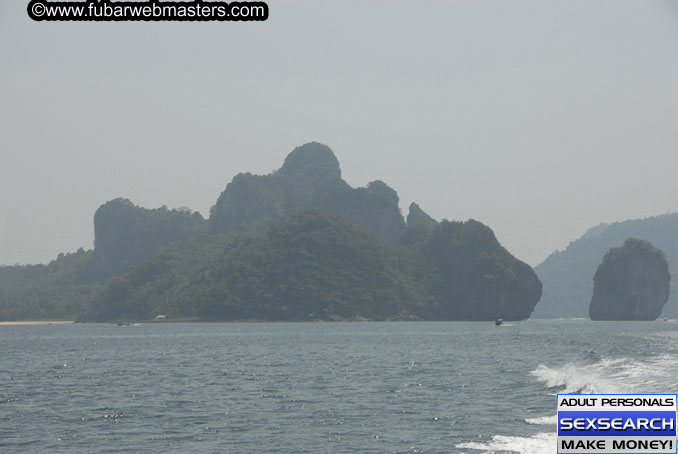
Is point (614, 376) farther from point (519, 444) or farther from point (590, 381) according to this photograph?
point (519, 444)

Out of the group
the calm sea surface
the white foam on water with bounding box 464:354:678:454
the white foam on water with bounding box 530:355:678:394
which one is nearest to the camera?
the white foam on water with bounding box 464:354:678:454

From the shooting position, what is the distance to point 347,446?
37.9m

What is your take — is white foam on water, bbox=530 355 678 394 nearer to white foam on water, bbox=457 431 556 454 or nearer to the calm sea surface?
the calm sea surface

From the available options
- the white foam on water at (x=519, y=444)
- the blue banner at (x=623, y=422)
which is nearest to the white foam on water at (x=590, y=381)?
the white foam on water at (x=519, y=444)

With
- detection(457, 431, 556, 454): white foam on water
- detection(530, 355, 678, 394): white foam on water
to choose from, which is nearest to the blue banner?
detection(457, 431, 556, 454): white foam on water

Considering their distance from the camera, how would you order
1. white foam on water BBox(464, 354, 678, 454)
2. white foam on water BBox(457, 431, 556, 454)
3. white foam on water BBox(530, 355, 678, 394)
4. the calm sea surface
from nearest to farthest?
white foam on water BBox(457, 431, 556, 454) → white foam on water BBox(464, 354, 678, 454) → the calm sea surface → white foam on water BBox(530, 355, 678, 394)

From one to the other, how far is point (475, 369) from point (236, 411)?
112ft

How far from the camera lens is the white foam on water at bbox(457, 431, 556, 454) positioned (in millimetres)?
35500

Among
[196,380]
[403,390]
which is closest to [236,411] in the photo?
[403,390]

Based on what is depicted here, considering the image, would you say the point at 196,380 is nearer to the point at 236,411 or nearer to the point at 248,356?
the point at 236,411

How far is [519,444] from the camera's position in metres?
37.0

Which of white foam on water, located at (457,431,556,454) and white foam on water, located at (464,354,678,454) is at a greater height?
white foam on water, located at (464,354,678,454)

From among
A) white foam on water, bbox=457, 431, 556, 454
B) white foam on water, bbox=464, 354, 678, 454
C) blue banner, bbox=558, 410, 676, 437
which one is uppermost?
blue banner, bbox=558, 410, 676, 437

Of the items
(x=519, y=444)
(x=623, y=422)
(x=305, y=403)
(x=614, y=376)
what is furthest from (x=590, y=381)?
(x=623, y=422)
